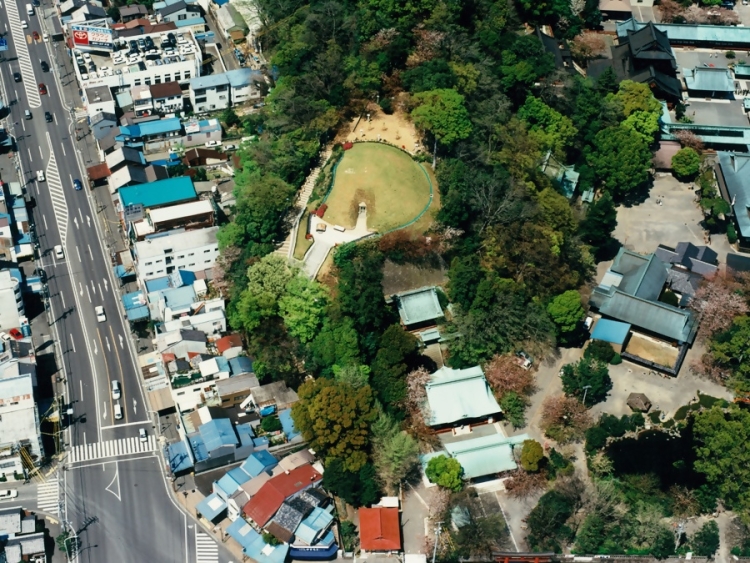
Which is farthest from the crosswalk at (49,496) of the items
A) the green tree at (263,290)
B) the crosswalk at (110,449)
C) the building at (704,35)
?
the building at (704,35)

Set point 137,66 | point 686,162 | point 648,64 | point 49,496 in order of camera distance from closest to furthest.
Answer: point 49,496 < point 686,162 < point 137,66 < point 648,64

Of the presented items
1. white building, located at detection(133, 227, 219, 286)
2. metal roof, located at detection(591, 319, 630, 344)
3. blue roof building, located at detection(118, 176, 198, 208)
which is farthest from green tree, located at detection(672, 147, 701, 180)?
blue roof building, located at detection(118, 176, 198, 208)

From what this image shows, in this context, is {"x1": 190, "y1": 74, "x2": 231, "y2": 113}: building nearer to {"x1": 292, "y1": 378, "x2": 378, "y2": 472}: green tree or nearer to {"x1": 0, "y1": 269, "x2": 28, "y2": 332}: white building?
{"x1": 0, "y1": 269, "x2": 28, "y2": 332}: white building

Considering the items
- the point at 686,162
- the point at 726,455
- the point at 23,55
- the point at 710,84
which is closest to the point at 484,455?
the point at 726,455

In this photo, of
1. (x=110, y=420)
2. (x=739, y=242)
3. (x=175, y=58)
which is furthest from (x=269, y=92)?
(x=739, y=242)

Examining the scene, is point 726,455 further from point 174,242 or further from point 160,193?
point 160,193

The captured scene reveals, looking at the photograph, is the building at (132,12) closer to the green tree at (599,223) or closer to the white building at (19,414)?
the white building at (19,414)
